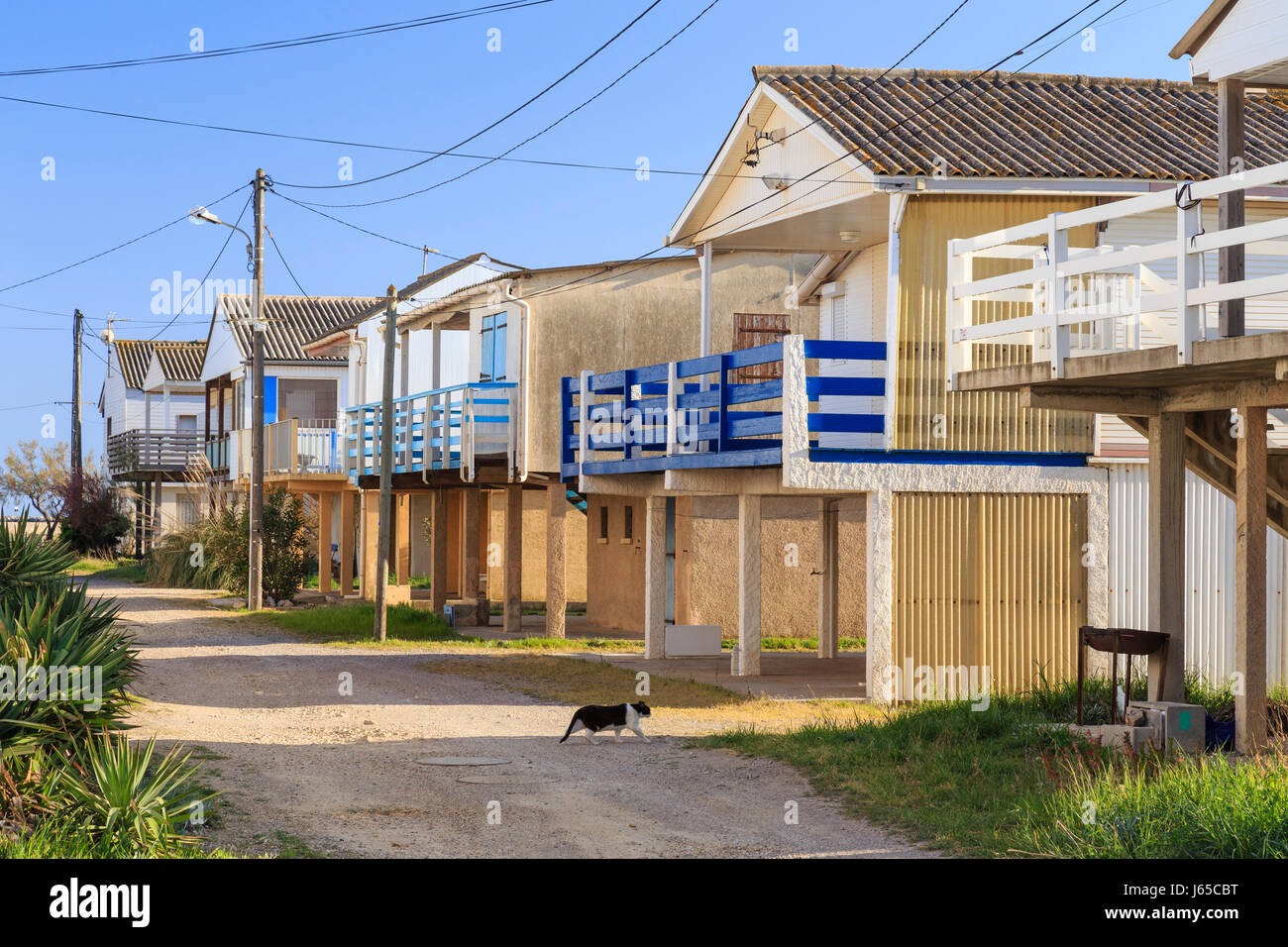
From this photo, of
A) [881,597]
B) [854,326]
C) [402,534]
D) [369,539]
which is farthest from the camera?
[402,534]

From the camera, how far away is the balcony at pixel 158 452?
52.7 m

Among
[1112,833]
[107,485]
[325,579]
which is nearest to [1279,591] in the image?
[1112,833]

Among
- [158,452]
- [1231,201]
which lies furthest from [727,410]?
[158,452]

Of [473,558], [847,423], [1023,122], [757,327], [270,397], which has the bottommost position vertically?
[473,558]

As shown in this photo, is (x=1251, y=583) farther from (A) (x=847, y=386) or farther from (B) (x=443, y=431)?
(B) (x=443, y=431)

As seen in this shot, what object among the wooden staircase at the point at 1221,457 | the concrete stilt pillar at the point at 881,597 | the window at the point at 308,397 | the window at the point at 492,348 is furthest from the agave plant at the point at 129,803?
the window at the point at 308,397

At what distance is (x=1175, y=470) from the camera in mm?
12688

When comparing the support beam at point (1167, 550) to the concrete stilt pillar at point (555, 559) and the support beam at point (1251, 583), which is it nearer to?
the support beam at point (1251, 583)

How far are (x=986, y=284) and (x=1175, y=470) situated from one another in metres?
2.28

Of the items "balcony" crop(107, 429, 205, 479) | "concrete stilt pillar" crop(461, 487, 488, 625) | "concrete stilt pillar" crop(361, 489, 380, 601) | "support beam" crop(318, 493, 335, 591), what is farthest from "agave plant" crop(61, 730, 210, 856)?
"balcony" crop(107, 429, 205, 479)

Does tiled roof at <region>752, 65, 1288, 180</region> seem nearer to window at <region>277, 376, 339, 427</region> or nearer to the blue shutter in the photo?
the blue shutter

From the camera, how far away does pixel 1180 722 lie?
1170cm

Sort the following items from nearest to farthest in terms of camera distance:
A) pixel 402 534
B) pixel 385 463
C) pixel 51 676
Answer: pixel 51 676, pixel 385 463, pixel 402 534

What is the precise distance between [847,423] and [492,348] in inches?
472
